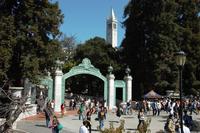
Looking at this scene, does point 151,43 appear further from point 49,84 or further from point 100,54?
point 49,84

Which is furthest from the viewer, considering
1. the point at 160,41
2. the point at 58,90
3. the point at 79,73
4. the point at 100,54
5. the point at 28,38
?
the point at 100,54

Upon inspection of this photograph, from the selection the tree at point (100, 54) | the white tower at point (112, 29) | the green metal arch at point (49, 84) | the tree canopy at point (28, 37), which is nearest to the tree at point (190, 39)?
the tree at point (100, 54)

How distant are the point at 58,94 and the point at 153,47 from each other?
57.1ft

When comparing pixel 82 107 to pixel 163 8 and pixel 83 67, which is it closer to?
pixel 83 67

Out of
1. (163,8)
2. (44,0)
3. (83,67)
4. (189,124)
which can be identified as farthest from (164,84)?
(189,124)

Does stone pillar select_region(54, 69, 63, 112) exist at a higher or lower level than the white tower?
lower

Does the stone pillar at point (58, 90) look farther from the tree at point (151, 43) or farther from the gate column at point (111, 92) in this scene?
the tree at point (151, 43)

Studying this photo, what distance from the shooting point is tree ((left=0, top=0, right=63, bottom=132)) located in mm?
37406

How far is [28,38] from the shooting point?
38.4m

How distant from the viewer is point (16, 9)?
39.8 metres

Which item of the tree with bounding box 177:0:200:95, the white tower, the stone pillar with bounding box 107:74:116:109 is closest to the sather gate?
the stone pillar with bounding box 107:74:116:109

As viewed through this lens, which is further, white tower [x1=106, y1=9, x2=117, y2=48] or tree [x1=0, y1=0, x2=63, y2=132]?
white tower [x1=106, y1=9, x2=117, y2=48]

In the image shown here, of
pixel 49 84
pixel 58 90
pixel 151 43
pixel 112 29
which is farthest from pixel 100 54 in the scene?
pixel 112 29

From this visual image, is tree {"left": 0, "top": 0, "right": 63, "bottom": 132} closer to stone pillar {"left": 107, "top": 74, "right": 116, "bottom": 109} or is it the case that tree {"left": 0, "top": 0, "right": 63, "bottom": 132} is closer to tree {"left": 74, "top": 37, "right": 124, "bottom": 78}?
stone pillar {"left": 107, "top": 74, "right": 116, "bottom": 109}
